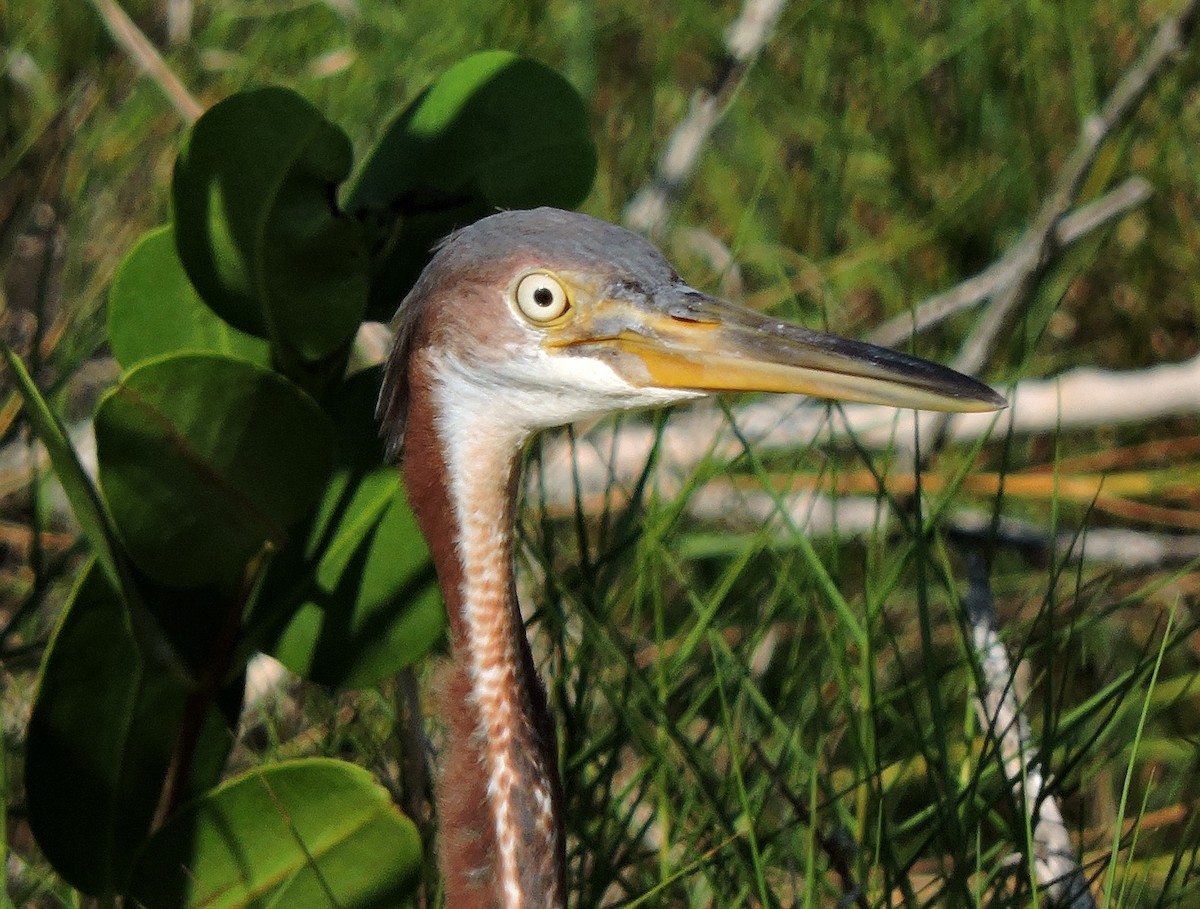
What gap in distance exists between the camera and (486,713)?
57.2 inches

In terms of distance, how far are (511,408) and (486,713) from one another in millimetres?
276

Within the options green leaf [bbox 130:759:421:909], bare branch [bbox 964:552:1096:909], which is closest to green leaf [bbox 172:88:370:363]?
green leaf [bbox 130:759:421:909]

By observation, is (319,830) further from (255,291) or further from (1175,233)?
(1175,233)

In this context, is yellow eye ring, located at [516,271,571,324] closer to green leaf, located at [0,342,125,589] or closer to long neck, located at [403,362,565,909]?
long neck, located at [403,362,565,909]

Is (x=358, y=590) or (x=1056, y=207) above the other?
(x=358, y=590)

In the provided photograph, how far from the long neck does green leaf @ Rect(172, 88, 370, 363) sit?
0.18 metres

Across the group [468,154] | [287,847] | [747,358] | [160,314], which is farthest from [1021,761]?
[160,314]

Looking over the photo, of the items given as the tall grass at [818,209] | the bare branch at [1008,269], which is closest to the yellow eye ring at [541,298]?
the tall grass at [818,209]

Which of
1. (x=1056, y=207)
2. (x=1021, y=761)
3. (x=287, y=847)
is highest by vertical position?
(x=287, y=847)

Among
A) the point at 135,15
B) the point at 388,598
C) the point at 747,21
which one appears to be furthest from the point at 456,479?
the point at 135,15

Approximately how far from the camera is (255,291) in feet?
4.90

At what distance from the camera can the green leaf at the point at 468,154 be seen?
162 centimetres

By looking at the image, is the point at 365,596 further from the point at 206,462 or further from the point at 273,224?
the point at 273,224

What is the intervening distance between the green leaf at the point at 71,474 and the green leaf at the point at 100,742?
0.29 feet
